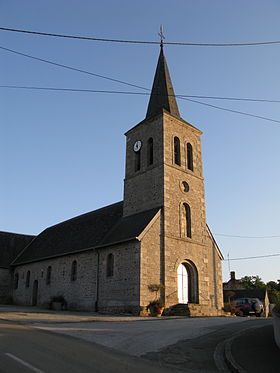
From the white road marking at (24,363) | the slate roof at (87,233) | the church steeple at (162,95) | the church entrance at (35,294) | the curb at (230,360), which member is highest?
the church steeple at (162,95)

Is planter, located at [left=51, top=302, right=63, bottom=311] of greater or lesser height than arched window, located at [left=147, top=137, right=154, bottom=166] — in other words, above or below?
below

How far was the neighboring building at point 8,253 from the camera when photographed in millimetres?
33325

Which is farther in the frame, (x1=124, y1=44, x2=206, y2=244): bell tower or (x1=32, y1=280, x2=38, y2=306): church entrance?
(x1=32, y1=280, x2=38, y2=306): church entrance

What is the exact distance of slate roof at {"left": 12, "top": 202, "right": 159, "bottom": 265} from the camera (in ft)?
75.8

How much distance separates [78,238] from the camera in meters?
28.1

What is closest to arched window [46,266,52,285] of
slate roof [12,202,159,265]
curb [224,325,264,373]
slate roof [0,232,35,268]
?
slate roof [12,202,159,265]

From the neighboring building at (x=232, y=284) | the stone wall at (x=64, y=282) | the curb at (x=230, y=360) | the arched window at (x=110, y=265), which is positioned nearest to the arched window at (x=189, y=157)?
the arched window at (x=110, y=265)

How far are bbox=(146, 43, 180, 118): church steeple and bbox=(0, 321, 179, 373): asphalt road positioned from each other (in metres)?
19.5

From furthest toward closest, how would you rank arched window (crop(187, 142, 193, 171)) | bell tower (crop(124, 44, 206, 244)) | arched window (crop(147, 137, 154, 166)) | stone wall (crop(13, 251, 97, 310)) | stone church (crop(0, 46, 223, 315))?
arched window (crop(187, 142, 193, 171))
arched window (crop(147, 137, 154, 166))
stone wall (crop(13, 251, 97, 310))
bell tower (crop(124, 44, 206, 244))
stone church (crop(0, 46, 223, 315))

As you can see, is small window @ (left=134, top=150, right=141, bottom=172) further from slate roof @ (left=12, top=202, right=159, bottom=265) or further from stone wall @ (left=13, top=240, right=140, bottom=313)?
stone wall @ (left=13, top=240, right=140, bottom=313)

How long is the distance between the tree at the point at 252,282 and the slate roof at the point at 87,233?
55.6 meters

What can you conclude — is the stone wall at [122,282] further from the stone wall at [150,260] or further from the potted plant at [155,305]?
the potted plant at [155,305]

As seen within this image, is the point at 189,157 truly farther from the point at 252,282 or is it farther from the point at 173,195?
the point at 252,282

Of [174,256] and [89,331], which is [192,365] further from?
[174,256]
